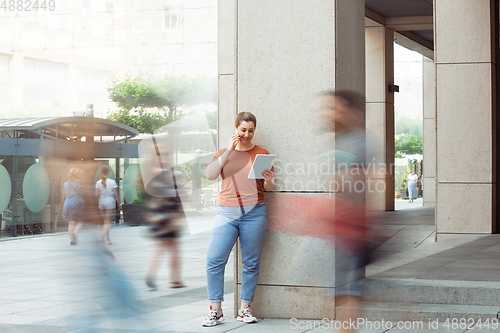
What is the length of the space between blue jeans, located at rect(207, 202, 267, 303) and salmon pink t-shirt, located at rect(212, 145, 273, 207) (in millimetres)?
57

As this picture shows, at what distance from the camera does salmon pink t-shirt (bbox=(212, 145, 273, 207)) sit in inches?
170

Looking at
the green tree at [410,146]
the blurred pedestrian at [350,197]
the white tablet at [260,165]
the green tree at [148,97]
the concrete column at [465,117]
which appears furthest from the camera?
the green tree at [410,146]

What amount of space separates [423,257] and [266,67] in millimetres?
3404

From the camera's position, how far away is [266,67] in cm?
468

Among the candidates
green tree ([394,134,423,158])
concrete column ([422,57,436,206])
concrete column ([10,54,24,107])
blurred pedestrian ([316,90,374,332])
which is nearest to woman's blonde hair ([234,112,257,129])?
blurred pedestrian ([316,90,374,332])

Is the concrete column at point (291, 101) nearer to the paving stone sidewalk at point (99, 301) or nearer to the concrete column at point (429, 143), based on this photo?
the paving stone sidewalk at point (99, 301)

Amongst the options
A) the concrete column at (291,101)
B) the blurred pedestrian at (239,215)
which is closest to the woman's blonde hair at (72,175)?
the concrete column at (291,101)

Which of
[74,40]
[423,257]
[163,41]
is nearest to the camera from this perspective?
[423,257]

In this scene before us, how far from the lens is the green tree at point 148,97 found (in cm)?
3008

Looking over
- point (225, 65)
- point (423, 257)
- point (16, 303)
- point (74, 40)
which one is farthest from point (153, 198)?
point (74, 40)

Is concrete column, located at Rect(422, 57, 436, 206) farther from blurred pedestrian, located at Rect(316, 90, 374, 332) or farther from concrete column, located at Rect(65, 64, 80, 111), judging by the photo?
blurred pedestrian, located at Rect(316, 90, 374, 332)

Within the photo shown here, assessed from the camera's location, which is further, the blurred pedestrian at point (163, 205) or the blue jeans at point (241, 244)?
the blurred pedestrian at point (163, 205)

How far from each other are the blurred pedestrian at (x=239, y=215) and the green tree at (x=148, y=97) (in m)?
25.6

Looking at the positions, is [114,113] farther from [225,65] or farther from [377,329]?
[377,329]
